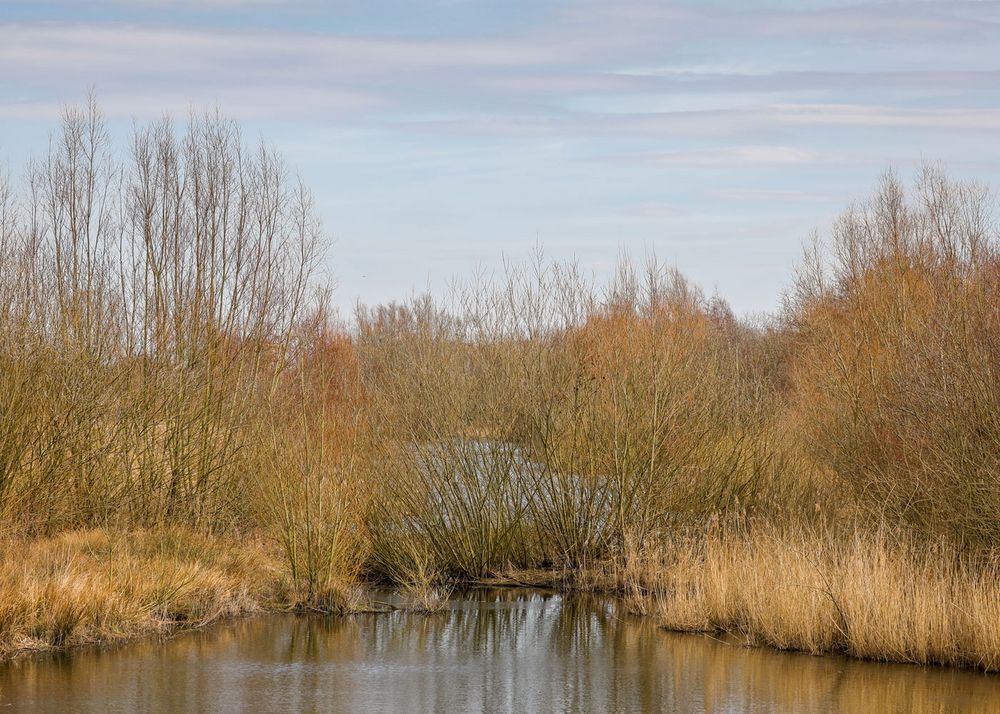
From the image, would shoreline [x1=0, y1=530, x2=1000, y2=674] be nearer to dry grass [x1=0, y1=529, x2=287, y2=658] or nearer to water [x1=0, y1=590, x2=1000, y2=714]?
dry grass [x1=0, y1=529, x2=287, y2=658]

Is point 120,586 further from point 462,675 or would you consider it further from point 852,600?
point 852,600

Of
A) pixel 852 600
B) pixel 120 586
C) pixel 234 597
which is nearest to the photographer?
pixel 852 600

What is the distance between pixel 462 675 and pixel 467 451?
6359 millimetres

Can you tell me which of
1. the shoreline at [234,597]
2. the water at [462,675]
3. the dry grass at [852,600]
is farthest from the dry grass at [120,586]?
the dry grass at [852,600]

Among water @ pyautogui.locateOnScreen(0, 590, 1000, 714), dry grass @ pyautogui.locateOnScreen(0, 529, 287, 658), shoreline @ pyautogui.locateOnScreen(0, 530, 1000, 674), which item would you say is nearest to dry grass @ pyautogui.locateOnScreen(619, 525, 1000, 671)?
shoreline @ pyautogui.locateOnScreen(0, 530, 1000, 674)

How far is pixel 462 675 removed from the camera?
499 inches

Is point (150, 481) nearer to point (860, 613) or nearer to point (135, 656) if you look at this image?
point (135, 656)

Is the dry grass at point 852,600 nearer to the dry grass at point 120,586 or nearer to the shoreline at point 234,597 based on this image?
the shoreline at point 234,597

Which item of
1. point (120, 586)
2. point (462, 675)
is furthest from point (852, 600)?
point (120, 586)

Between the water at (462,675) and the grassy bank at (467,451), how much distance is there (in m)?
0.71

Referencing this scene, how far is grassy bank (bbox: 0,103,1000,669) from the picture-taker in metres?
14.1

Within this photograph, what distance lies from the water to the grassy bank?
0.71 m

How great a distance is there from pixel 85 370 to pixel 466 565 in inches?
273

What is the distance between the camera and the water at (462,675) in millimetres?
11039
